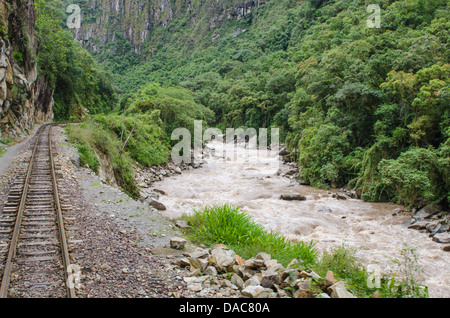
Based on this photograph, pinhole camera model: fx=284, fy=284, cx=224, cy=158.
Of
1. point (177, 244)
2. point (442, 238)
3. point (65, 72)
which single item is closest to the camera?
point (177, 244)

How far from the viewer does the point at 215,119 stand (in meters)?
62.1

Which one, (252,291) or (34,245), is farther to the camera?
(34,245)

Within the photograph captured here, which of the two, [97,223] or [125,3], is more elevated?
[125,3]

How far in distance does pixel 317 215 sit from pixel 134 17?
604ft

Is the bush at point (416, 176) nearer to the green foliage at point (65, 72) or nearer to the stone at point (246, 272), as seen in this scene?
the stone at point (246, 272)

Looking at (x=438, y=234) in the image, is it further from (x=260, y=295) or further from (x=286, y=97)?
(x=286, y=97)

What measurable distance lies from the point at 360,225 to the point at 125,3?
200 metres

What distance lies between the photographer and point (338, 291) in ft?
12.8

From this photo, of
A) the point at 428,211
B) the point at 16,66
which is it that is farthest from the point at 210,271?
the point at 16,66

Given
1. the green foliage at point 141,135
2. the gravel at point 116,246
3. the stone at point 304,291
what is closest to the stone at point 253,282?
the stone at point 304,291

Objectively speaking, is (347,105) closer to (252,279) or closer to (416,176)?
(416,176)

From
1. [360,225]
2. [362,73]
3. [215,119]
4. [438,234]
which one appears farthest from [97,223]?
[215,119]

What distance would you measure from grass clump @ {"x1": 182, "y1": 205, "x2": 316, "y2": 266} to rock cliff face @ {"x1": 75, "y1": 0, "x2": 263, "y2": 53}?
491ft

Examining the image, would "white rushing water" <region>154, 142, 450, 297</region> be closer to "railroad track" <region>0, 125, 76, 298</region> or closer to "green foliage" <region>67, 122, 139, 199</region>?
"green foliage" <region>67, 122, 139, 199</region>
